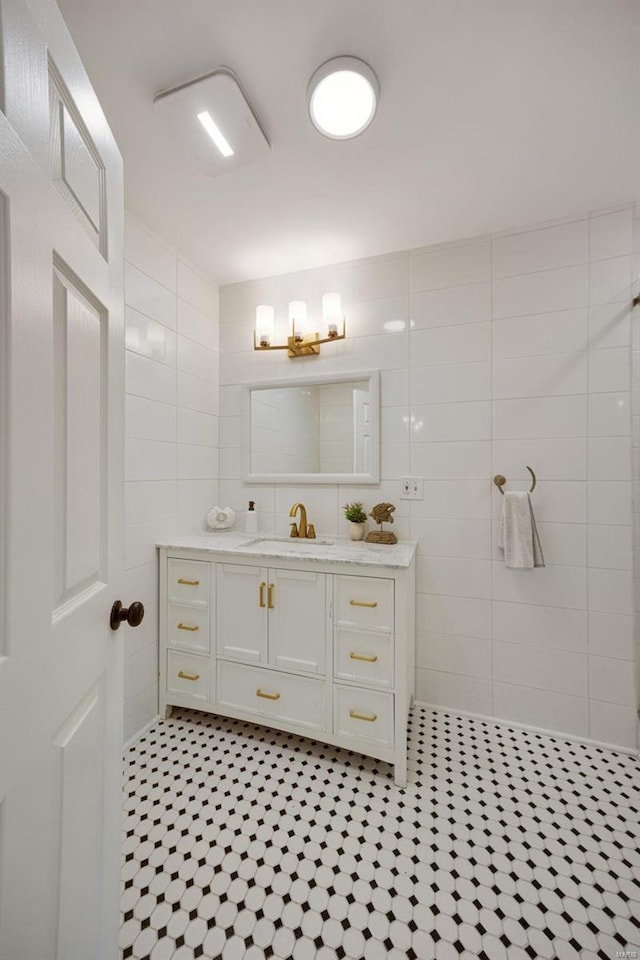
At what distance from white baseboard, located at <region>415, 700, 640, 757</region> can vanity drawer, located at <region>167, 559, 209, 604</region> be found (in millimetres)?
1329

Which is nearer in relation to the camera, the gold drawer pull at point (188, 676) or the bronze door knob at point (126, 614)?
the bronze door knob at point (126, 614)

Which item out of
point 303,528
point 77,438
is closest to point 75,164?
point 77,438

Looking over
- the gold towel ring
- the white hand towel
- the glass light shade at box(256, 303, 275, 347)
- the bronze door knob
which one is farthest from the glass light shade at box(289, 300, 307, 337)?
the bronze door knob

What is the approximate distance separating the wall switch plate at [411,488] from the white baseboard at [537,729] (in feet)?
3.70

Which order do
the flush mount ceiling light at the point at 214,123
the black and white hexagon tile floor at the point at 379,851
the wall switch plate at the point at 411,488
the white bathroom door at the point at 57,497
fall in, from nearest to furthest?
1. the white bathroom door at the point at 57,497
2. the black and white hexagon tile floor at the point at 379,851
3. the flush mount ceiling light at the point at 214,123
4. the wall switch plate at the point at 411,488

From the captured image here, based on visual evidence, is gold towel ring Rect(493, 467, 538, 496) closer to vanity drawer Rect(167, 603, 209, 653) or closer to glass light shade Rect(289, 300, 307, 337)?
glass light shade Rect(289, 300, 307, 337)

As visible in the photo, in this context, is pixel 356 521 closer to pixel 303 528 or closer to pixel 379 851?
pixel 303 528

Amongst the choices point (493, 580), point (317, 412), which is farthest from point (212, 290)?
point (493, 580)

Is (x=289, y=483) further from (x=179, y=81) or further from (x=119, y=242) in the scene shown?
(x=179, y=81)

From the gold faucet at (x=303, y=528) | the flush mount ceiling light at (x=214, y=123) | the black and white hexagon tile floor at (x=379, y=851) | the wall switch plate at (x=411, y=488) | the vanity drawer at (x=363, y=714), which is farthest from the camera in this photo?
the gold faucet at (x=303, y=528)

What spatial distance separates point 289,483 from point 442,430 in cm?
93

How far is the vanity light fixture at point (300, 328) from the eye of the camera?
7.04ft

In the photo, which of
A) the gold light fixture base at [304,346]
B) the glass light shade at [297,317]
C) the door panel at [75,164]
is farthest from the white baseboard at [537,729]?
the door panel at [75,164]

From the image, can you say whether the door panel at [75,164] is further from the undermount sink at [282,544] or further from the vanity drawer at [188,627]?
the vanity drawer at [188,627]
